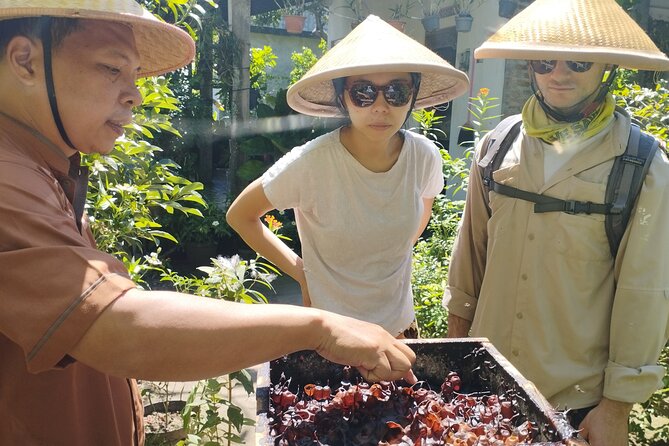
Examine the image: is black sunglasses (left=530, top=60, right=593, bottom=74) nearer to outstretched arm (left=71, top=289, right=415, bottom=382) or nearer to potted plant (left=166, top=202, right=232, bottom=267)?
outstretched arm (left=71, top=289, right=415, bottom=382)

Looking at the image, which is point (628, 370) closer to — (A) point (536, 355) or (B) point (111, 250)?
(A) point (536, 355)

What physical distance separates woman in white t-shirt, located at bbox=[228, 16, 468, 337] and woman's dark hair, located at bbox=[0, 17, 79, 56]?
42.2 inches

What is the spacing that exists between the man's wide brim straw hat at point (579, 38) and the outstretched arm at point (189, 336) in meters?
1.34

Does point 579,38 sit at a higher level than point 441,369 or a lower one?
higher

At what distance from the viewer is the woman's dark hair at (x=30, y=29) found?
4.22ft

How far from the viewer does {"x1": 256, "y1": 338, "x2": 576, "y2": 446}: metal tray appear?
1478 millimetres

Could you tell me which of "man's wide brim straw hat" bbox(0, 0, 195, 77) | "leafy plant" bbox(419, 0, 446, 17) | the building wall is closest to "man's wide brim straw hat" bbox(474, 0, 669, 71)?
"man's wide brim straw hat" bbox(0, 0, 195, 77)

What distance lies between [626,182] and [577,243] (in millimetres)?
261

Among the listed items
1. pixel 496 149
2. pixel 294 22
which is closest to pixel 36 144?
pixel 496 149

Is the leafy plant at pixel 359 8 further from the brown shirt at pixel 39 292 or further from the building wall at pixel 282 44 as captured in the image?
the brown shirt at pixel 39 292

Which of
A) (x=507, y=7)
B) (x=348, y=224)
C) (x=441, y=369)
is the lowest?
(x=441, y=369)

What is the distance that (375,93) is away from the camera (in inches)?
86.6

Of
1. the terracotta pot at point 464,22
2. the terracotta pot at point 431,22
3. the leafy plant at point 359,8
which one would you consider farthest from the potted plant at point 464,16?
the leafy plant at point 359,8

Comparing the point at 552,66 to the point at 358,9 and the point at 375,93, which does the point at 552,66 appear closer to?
the point at 375,93
